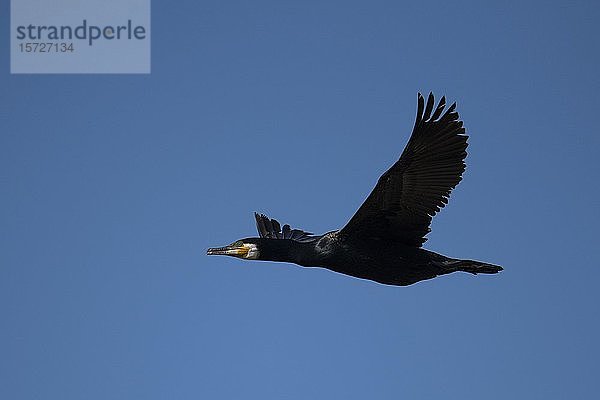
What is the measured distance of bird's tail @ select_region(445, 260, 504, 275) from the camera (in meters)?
15.7

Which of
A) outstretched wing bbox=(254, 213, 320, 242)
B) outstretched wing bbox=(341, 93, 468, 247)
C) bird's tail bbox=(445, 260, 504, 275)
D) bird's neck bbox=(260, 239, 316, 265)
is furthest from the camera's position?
outstretched wing bbox=(254, 213, 320, 242)

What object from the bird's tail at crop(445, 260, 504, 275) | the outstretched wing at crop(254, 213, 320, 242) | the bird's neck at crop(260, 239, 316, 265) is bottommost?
the bird's tail at crop(445, 260, 504, 275)

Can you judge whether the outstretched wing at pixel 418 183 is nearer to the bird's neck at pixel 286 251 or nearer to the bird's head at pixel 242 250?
the bird's neck at pixel 286 251

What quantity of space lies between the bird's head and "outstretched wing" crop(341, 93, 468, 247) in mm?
1437

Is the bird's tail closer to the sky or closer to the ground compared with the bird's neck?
closer to the ground

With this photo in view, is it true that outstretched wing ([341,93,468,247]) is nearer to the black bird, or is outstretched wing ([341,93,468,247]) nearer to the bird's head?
the black bird

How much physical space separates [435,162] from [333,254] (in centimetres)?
216

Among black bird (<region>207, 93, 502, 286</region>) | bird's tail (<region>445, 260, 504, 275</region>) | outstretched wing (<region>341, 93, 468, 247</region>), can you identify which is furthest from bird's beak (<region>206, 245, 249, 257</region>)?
bird's tail (<region>445, 260, 504, 275</region>)

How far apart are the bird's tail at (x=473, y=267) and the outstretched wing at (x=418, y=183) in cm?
60

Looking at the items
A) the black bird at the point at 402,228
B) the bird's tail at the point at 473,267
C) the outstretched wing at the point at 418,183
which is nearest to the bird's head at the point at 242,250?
the black bird at the point at 402,228

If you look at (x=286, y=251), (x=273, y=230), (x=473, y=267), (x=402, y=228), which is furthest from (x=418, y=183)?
(x=273, y=230)

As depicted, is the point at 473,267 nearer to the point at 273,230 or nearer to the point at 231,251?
the point at 231,251

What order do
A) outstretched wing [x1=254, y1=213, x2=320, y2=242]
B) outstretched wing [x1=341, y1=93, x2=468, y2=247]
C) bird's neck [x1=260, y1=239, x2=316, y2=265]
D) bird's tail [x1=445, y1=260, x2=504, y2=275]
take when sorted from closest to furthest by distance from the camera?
outstretched wing [x1=341, y1=93, x2=468, y2=247]
bird's tail [x1=445, y1=260, x2=504, y2=275]
bird's neck [x1=260, y1=239, x2=316, y2=265]
outstretched wing [x1=254, y1=213, x2=320, y2=242]

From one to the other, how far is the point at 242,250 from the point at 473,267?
3568 millimetres
